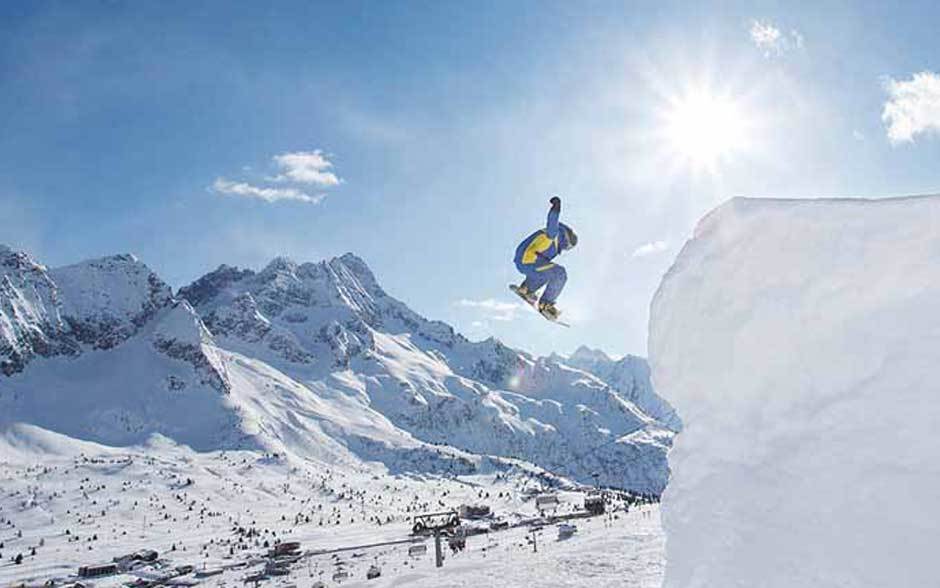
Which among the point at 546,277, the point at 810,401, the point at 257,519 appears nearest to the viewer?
the point at 810,401

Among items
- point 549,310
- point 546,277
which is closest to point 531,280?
point 546,277

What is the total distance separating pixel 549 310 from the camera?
583 inches

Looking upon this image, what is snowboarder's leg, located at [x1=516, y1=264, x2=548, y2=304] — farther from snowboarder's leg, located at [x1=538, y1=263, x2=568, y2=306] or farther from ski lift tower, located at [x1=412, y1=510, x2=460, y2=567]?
ski lift tower, located at [x1=412, y1=510, x2=460, y2=567]

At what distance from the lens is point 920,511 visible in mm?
2967

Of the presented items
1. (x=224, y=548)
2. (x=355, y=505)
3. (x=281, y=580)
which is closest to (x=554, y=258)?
(x=281, y=580)

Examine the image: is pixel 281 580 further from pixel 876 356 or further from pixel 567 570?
pixel 876 356

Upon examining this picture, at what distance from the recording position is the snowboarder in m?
13.0

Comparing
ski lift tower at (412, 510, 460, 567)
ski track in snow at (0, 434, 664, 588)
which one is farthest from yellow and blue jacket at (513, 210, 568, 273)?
ski lift tower at (412, 510, 460, 567)

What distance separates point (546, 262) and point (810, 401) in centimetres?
1020

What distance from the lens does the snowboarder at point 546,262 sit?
1303cm

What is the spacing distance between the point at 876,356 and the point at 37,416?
184964 mm

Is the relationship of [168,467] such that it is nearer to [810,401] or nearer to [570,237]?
[570,237]

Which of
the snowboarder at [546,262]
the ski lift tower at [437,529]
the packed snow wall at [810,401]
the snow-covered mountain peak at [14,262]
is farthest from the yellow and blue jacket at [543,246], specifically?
the snow-covered mountain peak at [14,262]

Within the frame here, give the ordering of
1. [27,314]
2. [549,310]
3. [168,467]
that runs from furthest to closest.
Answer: [27,314]
[168,467]
[549,310]
